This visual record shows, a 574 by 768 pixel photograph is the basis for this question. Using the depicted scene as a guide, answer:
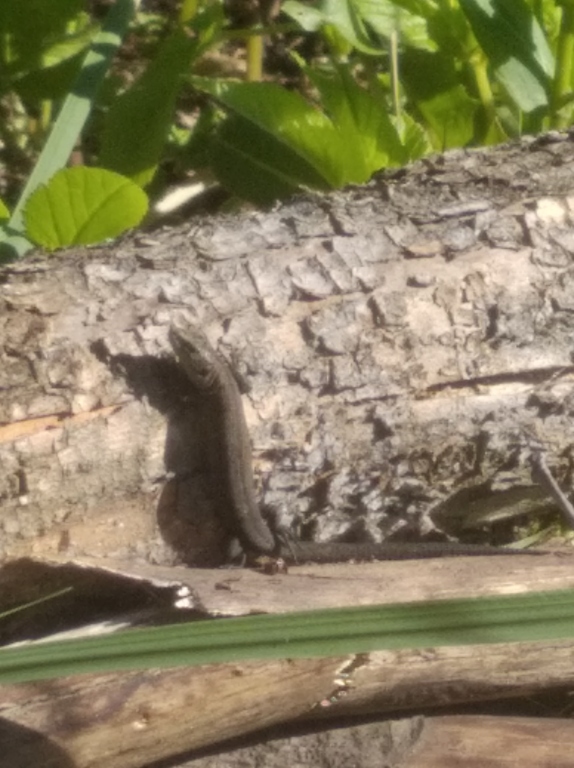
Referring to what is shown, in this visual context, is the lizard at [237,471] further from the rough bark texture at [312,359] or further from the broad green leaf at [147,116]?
the broad green leaf at [147,116]

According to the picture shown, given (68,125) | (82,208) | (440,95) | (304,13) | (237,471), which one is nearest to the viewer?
(237,471)

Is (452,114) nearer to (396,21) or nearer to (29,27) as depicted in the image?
(396,21)

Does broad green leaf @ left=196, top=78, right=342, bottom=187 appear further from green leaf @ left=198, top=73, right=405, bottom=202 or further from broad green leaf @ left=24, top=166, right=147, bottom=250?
broad green leaf @ left=24, top=166, right=147, bottom=250

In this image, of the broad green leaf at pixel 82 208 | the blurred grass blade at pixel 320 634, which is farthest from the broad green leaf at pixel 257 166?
the blurred grass blade at pixel 320 634

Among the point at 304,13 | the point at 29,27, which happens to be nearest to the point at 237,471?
the point at 304,13

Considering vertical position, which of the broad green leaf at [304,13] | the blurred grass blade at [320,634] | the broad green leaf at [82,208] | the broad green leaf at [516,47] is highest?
the broad green leaf at [304,13]
